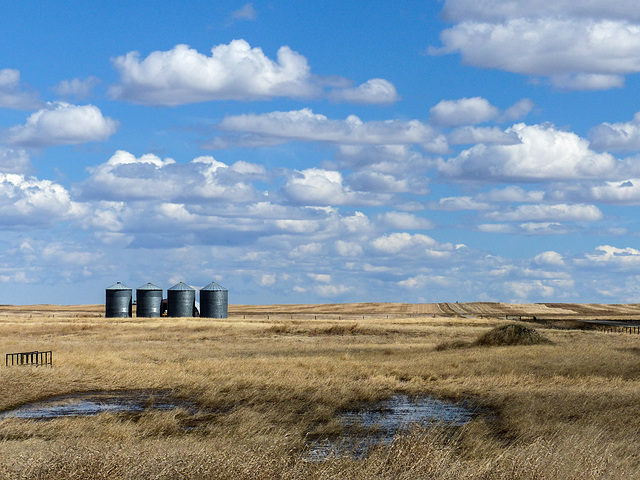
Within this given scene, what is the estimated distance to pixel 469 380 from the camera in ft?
89.7

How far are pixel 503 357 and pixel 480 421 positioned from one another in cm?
1683

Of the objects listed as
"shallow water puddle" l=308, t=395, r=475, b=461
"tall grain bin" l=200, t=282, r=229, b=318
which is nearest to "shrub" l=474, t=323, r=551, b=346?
"shallow water puddle" l=308, t=395, r=475, b=461

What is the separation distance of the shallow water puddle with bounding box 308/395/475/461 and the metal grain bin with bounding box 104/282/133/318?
83.2 m

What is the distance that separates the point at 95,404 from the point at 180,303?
259 feet

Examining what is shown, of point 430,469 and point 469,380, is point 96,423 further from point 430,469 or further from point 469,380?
point 469,380

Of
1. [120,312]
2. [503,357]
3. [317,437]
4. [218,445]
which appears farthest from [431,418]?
[120,312]

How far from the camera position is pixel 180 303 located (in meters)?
100

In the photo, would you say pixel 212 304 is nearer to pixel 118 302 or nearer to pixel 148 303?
pixel 148 303

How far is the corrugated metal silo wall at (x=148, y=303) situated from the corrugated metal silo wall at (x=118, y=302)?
147 cm

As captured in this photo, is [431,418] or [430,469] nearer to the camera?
[430,469]

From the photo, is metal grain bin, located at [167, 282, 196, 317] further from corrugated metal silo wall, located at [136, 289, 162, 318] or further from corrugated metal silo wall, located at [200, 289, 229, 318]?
corrugated metal silo wall, located at [136, 289, 162, 318]

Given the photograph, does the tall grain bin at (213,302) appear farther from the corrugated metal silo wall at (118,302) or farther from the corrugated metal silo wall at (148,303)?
the corrugated metal silo wall at (118,302)

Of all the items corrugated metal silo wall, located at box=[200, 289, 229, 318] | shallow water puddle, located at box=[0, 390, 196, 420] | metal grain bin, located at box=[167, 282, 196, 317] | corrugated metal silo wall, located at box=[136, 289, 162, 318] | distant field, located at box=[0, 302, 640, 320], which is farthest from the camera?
distant field, located at box=[0, 302, 640, 320]

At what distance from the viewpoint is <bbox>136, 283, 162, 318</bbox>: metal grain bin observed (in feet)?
333
